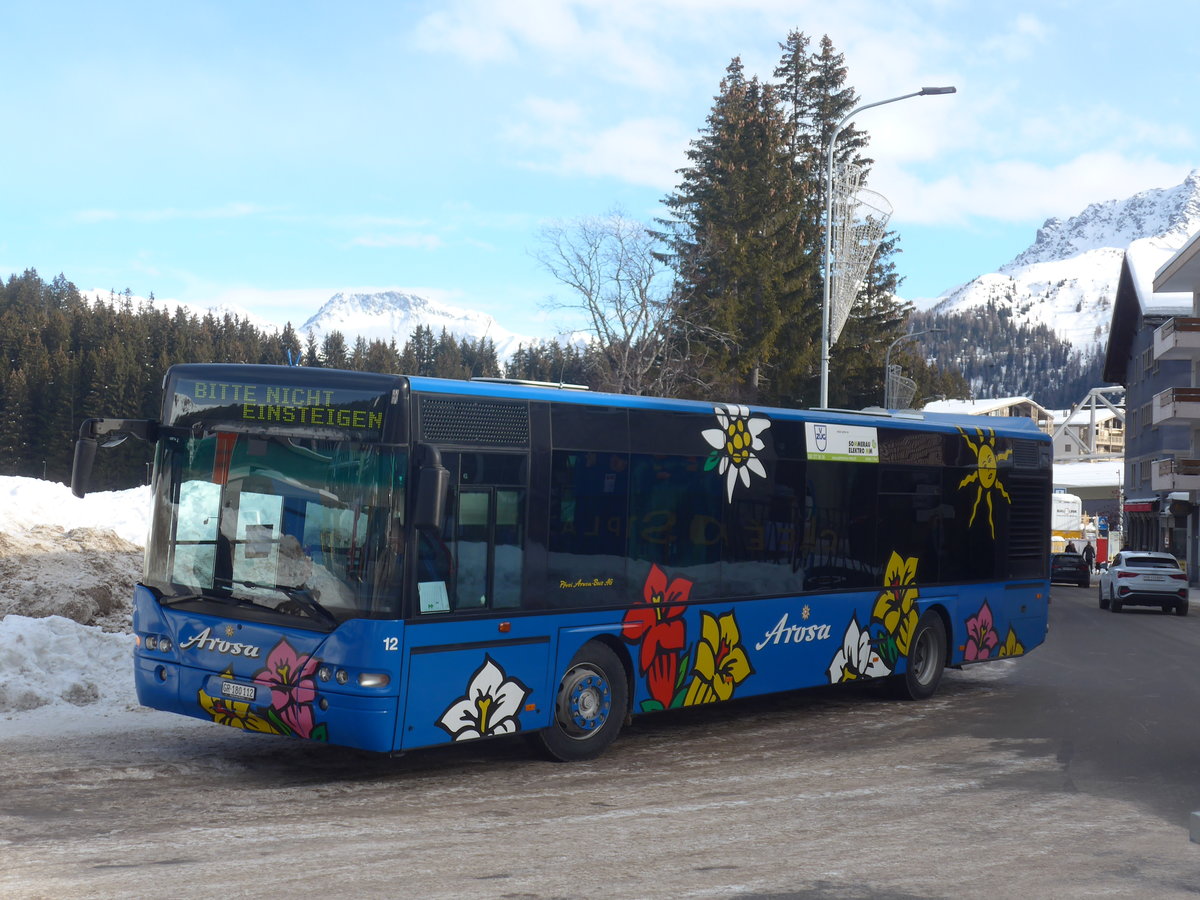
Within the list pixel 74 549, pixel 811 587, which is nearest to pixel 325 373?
pixel 811 587

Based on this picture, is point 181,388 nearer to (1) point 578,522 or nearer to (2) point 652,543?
(1) point 578,522

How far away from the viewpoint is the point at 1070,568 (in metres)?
51.0

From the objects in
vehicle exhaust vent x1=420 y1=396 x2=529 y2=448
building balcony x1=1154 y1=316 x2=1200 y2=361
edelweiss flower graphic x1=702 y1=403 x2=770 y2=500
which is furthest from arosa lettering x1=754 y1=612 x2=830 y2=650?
building balcony x1=1154 y1=316 x2=1200 y2=361

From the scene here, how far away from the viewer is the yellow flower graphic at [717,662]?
1095 cm

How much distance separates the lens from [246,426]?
9227 mm

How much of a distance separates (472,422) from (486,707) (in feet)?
6.24

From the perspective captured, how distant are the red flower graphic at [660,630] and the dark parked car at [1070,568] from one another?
43329 millimetres

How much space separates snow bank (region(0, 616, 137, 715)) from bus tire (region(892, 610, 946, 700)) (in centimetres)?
733

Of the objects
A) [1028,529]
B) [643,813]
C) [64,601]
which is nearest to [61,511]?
[64,601]

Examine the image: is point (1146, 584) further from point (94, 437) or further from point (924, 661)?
point (94, 437)

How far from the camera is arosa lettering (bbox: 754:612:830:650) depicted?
38.2ft

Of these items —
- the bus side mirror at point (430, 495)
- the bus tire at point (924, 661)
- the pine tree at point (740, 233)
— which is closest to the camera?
the bus side mirror at point (430, 495)

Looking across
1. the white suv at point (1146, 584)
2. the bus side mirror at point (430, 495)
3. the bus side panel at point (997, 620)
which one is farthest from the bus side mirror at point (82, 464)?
the white suv at point (1146, 584)

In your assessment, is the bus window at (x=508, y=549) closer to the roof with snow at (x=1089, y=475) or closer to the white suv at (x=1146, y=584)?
the white suv at (x=1146, y=584)
